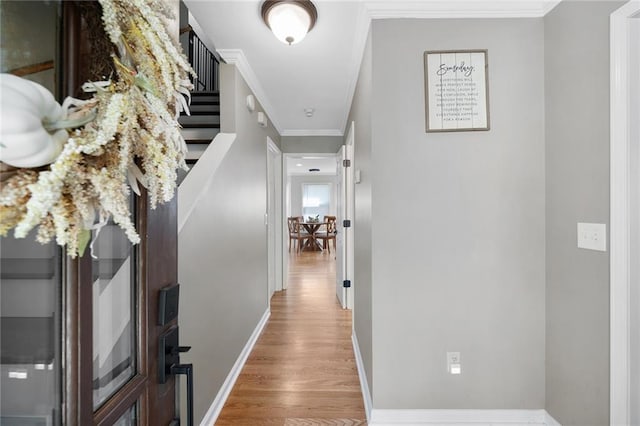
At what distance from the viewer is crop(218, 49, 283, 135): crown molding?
2372 mm

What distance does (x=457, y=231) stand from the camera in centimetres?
179

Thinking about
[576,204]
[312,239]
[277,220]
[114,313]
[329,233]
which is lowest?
[312,239]

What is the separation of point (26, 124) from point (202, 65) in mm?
3521

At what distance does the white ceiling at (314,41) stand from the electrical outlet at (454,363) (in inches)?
75.0

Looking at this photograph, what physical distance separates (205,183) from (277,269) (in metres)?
2.97

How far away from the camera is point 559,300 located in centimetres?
168

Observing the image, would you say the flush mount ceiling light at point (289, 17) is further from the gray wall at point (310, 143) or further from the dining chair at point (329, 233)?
the dining chair at point (329, 233)

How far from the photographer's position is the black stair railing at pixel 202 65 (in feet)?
10.7

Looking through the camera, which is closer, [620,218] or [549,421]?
[620,218]

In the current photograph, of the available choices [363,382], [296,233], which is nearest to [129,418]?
[363,382]

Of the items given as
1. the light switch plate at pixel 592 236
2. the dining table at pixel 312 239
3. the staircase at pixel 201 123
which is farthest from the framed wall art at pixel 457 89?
the dining table at pixel 312 239

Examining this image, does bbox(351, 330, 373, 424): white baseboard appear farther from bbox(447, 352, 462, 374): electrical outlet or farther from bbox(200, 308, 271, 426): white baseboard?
bbox(200, 308, 271, 426): white baseboard

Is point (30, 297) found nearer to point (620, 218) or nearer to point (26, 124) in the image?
point (26, 124)

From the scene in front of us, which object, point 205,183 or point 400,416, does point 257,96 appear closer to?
point 205,183
